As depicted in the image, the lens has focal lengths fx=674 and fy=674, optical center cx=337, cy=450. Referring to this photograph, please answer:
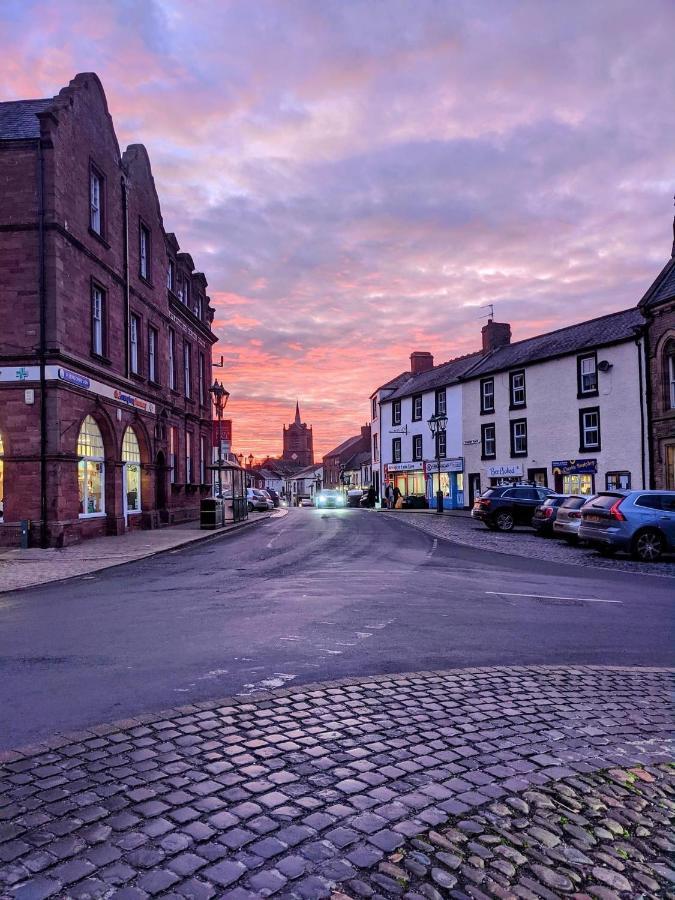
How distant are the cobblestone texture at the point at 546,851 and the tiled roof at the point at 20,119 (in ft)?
71.1

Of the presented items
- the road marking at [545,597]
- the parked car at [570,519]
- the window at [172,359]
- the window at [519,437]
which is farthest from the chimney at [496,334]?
the road marking at [545,597]

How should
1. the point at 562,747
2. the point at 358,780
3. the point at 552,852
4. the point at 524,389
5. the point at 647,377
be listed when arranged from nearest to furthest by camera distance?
the point at 552,852 < the point at 358,780 < the point at 562,747 < the point at 647,377 < the point at 524,389

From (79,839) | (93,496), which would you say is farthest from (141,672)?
(93,496)

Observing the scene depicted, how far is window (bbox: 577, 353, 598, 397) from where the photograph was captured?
33853 mm

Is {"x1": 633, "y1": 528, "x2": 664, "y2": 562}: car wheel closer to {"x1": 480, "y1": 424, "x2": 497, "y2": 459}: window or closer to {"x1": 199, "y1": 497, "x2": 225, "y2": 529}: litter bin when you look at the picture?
{"x1": 199, "y1": 497, "x2": 225, "y2": 529}: litter bin

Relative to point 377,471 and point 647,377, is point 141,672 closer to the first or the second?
point 647,377

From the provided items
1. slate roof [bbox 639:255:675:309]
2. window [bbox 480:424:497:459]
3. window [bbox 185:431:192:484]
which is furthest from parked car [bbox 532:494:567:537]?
window [bbox 480:424:497:459]

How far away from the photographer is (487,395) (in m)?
43.0

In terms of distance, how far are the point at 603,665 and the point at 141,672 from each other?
A: 418 centimetres

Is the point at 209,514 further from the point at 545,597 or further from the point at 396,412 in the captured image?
the point at 396,412

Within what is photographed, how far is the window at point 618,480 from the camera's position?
31266 mm

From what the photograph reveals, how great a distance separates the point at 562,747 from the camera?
163 inches

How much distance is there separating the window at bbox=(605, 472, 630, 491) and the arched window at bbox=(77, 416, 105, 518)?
22474 millimetres

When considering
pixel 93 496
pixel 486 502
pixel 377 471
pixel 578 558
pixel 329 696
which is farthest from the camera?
Result: pixel 377 471
